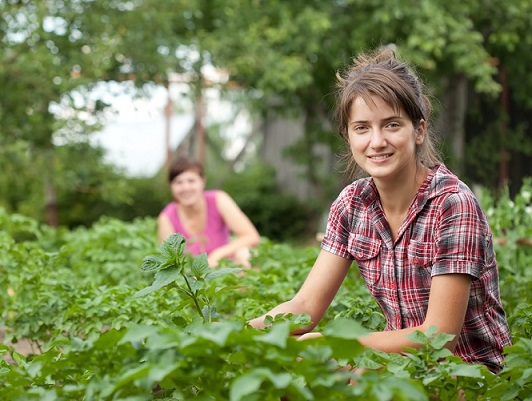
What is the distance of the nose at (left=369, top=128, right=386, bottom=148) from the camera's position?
2.77m

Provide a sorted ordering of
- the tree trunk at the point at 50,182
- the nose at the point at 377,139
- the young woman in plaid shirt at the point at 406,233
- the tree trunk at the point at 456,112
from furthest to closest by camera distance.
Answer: the tree trunk at the point at 456,112 < the tree trunk at the point at 50,182 < the nose at the point at 377,139 < the young woman in plaid shirt at the point at 406,233

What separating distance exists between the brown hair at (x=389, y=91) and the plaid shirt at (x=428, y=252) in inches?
→ 6.4

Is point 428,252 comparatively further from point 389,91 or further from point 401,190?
point 389,91

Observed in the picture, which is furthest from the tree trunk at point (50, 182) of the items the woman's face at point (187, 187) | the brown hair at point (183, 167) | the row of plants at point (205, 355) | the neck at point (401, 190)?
the neck at point (401, 190)

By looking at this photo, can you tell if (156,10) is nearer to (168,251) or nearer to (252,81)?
(252,81)

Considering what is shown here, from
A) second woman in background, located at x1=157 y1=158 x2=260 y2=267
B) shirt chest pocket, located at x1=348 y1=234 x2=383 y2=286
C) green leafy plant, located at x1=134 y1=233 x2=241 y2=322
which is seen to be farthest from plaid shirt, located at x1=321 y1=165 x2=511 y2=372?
second woman in background, located at x1=157 y1=158 x2=260 y2=267

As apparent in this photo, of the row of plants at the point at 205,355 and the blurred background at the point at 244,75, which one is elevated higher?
the blurred background at the point at 244,75

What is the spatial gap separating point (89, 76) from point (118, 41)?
1.71 feet

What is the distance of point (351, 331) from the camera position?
1.75m

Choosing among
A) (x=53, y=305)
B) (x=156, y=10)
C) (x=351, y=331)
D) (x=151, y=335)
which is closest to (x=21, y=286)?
(x=53, y=305)

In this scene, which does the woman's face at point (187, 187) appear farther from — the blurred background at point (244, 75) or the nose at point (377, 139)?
the nose at point (377, 139)

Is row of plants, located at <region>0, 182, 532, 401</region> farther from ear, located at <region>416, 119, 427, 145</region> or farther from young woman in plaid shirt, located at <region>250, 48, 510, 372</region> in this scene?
ear, located at <region>416, 119, 427, 145</region>

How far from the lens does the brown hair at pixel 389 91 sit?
2.79 m

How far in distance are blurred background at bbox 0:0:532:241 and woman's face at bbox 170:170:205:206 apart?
72.9 inches
